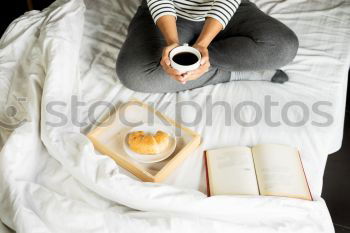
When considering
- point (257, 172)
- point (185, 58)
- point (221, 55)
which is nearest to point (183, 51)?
point (185, 58)

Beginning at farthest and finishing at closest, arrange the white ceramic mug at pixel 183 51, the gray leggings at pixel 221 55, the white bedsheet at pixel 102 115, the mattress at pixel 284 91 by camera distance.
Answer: the gray leggings at pixel 221 55, the mattress at pixel 284 91, the white ceramic mug at pixel 183 51, the white bedsheet at pixel 102 115

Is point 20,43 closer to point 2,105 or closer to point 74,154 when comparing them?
point 2,105

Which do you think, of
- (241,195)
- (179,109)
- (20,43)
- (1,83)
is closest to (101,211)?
(241,195)

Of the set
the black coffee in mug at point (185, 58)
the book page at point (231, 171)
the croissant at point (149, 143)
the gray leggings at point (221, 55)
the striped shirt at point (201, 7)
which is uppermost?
the striped shirt at point (201, 7)

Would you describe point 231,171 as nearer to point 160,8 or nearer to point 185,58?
point 185,58

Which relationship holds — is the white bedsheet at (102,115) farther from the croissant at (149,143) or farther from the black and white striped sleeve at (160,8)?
the black and white striped sleeve at (160,8)

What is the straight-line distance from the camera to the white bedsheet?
819mm

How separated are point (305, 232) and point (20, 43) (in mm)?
1052

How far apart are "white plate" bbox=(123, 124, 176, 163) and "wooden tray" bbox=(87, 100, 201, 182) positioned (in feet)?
0.04

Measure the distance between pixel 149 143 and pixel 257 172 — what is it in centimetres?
28

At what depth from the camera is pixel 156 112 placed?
1089 millimetres

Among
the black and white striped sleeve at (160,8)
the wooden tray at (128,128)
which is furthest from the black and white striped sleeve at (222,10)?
the wooden tray at (128,128)

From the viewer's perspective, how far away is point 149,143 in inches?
37.5

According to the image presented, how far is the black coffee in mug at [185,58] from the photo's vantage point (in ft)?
3.13
